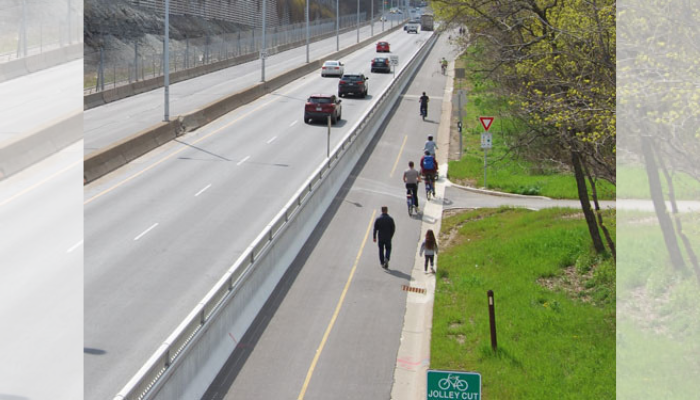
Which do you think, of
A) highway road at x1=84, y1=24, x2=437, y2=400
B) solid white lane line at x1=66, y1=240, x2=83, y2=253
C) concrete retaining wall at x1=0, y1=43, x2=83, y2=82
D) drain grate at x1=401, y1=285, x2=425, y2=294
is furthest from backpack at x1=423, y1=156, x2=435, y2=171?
concrete retaining wall at x1=0, y1=43, x2=83, y2=82

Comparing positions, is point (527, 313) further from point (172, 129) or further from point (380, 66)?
point (380, 66)

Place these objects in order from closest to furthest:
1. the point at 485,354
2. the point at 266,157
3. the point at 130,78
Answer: the point at 485,354
the point at 266,157
the point at 130,78

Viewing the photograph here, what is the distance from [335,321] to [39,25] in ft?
182

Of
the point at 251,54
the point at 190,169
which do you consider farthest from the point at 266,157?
the point at 251,54

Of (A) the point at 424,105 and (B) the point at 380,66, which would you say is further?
(B) the point at 380,66

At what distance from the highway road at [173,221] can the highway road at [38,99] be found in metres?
5.74

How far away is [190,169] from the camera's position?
A: 30484 millimetres

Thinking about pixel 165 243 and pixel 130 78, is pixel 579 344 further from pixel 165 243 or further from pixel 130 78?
pixel 130 78

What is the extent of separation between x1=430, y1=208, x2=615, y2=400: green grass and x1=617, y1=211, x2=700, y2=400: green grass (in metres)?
0.29

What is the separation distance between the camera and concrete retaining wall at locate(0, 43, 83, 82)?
47.8m

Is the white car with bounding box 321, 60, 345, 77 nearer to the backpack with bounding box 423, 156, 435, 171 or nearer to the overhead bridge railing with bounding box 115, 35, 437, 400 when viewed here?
the backpack with bounding box 423, 156, 435, 171

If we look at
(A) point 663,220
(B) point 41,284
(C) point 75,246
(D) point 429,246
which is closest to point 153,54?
(C) point 75,246

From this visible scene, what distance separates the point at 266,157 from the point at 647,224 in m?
14.8

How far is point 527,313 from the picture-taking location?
53.4ft
